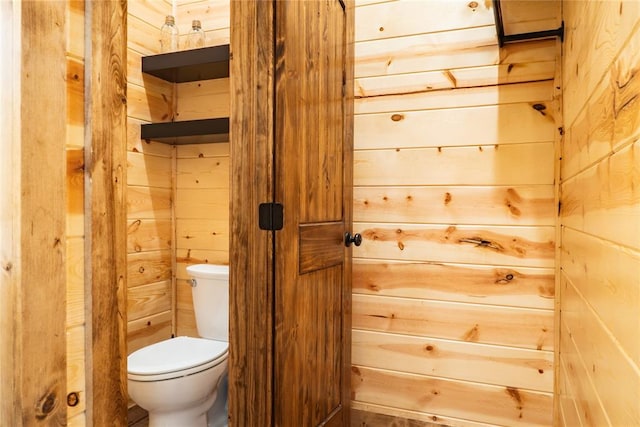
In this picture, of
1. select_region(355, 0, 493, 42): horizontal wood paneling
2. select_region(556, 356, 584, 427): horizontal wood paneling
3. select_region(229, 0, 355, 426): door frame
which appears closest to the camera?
select_region(556, 356, 584, 427): horizontal wood paneling

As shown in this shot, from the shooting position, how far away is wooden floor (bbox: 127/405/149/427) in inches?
86.4

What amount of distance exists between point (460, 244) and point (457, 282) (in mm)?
160

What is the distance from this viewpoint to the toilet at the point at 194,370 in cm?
175

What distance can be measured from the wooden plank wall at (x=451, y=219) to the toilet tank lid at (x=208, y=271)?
0.68 metres

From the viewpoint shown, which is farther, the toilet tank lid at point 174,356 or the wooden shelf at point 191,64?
the wooden shelf at point 191,64

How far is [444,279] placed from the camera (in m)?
1.83

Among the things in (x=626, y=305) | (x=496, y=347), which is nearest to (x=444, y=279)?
(x=496, y=347)

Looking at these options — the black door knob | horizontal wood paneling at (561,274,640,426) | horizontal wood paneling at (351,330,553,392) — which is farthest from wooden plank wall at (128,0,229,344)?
horizontal wood paneling at (561,274,640,426)

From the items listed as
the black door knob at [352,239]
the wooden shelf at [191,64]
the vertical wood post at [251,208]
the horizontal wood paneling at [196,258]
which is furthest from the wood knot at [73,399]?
the wooden shelf at [191,64]

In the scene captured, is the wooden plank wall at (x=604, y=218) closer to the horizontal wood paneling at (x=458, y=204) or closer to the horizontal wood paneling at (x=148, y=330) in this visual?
the horizontal wood paneling at (x=458, y=204)

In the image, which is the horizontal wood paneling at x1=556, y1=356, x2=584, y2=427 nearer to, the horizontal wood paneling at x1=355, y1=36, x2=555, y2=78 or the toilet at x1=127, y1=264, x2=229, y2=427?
the horizontal wood paneling at x1=355, y1=36, x2=555, y2=78

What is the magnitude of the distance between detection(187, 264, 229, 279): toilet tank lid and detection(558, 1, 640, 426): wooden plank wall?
4.93 feet

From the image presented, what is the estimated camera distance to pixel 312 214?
150 cm

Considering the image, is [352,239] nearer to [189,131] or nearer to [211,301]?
[211,301]
